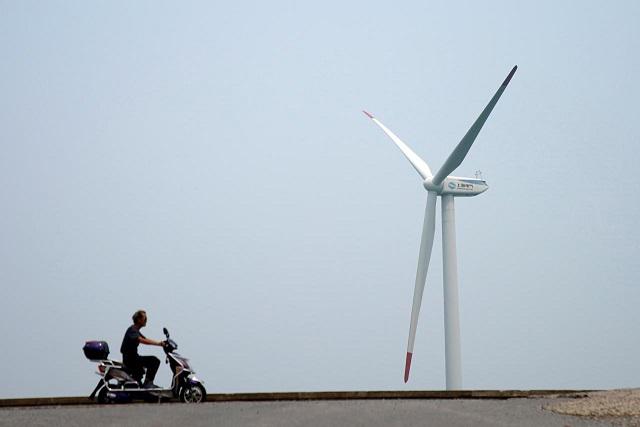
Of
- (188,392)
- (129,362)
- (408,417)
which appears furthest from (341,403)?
(129,362)

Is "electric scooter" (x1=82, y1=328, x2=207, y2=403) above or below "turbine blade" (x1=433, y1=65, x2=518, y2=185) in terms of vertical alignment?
below

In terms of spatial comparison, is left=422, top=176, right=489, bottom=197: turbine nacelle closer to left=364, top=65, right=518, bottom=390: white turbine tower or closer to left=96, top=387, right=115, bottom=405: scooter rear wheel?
left=364, top=65, right=518, bottom=390: white turbine tower

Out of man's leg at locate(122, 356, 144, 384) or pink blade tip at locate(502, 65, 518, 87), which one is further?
pink blade tip at locate(502, 65, 518, 87)

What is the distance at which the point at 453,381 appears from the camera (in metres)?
39.4

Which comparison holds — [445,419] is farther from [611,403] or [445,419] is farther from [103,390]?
[103,390]

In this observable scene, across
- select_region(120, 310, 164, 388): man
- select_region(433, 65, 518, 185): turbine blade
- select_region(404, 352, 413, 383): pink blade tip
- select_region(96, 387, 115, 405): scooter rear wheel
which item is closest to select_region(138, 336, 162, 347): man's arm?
select_region(120, 310, 164, 388): man

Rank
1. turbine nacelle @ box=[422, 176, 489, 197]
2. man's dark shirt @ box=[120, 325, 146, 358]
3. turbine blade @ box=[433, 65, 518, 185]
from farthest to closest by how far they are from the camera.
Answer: turbine nacelle @ box=[422, 176, 489, 197] < turbine blade @ box=[433, 65, 518, 185] < man's dark shirt @ box=[120, 325, 146, 358]

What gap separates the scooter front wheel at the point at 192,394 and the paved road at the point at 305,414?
1041mm

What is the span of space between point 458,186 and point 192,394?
2852 centimetres

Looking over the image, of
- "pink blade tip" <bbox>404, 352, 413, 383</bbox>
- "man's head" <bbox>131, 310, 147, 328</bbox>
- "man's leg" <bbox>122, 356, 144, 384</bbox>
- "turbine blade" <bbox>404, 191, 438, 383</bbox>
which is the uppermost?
"turbine blade" <bbox>404, 191, 438, 383</bbox>

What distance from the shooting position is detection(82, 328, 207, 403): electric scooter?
17.5 m

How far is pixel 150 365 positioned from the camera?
1769 centimetres

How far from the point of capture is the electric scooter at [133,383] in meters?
17.5

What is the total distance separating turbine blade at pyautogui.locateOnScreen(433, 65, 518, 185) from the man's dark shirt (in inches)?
876
